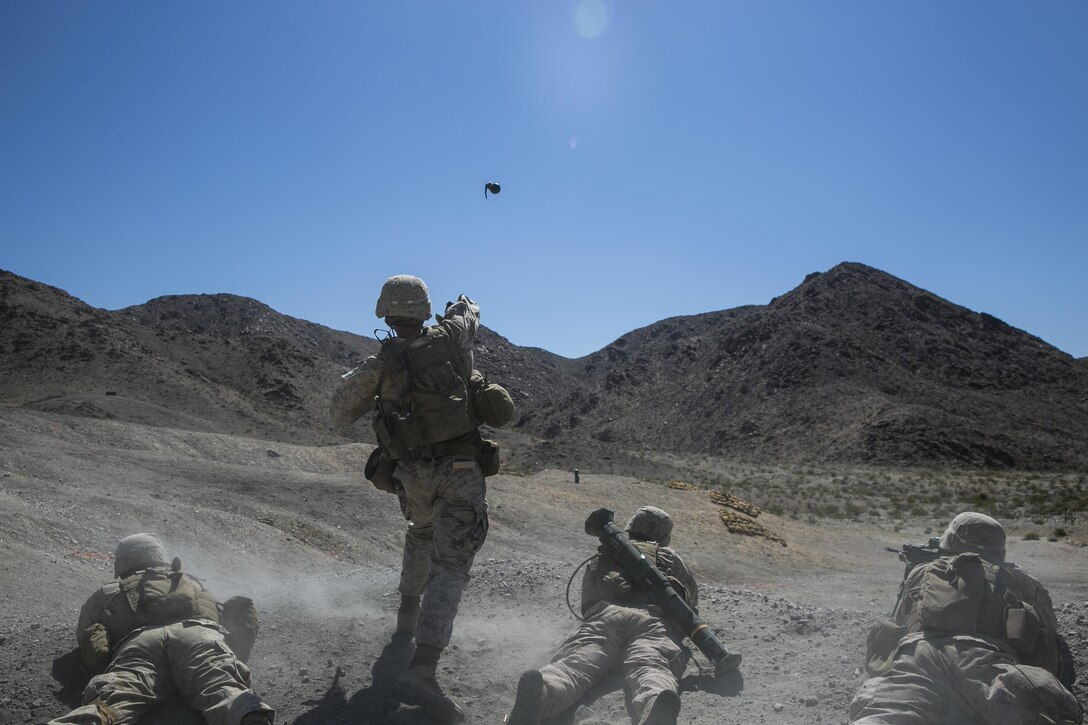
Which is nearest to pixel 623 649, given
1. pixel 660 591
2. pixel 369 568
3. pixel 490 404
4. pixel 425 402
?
pixel 660 591

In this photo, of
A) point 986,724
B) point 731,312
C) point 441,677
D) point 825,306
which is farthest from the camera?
point 731,312

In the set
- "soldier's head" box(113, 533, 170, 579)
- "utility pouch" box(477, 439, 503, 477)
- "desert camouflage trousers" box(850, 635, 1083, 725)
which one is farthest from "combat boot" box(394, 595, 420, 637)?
"desert camouflage trousers" box(850, 635, 1083, 725)

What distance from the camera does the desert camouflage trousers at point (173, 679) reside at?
11.4 ft

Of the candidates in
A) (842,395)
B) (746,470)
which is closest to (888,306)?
(842,395)

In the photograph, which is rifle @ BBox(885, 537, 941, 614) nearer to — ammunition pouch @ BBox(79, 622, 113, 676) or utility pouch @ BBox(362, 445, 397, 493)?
utility pouch @ BBox(362, 445, 397, 493)

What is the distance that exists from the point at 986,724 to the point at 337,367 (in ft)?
208

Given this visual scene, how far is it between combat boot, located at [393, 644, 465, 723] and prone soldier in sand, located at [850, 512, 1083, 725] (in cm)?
197

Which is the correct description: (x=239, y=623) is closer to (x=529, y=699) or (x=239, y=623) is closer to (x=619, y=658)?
(x=529, y=699)

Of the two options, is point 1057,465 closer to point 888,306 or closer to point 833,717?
point 888,306

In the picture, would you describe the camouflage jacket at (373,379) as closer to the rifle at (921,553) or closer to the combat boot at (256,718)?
the combat boot at (256,718)

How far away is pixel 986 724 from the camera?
340 cm

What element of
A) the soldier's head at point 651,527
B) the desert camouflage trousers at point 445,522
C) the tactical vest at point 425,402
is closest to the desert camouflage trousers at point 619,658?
the desert camouflage trousers at point 445,522

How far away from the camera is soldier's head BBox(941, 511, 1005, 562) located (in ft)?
13.7

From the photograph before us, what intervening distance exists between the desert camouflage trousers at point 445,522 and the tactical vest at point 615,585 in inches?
41.1
